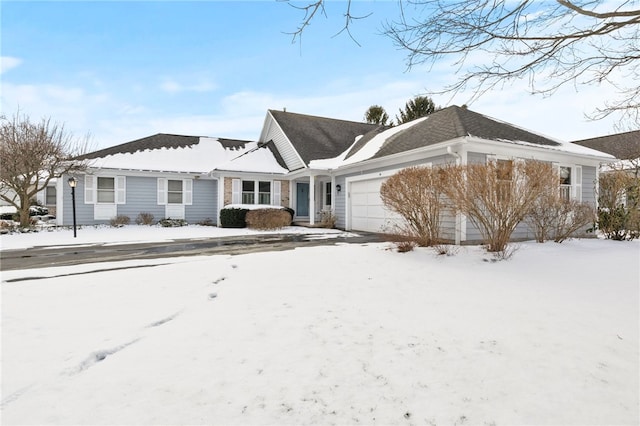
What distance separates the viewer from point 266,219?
552 inches

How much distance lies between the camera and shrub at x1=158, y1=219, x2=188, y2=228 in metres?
15.5

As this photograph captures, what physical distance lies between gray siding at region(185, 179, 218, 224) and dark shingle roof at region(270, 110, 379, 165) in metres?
5.23

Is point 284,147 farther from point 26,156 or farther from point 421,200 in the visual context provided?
point 421,200

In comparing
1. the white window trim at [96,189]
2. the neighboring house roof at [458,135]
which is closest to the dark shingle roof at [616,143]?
the neighboring house roof at [458,135]

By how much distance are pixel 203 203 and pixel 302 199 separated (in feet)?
17.9

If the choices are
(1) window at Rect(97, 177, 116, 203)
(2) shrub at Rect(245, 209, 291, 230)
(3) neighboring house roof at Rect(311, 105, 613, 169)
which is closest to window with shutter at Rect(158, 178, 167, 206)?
(1) window at Rect(97, 177, 116, 203)

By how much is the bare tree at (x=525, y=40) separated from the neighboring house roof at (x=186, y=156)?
13.1 meters

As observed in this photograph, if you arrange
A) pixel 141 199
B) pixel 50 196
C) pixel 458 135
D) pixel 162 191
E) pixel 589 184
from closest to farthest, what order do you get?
1. pixel 458 135
2. pixel 589 184
3. pixel 141 199
4. pixel 162 191
5. pixel 50 196

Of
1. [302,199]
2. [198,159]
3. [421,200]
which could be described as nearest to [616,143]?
[302,199]

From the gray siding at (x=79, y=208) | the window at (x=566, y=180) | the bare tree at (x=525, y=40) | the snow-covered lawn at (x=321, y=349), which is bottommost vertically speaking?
the snow-covered lawn at (x=321, y=349)

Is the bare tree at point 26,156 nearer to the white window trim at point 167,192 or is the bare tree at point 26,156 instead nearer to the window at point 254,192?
the white window trim at point 167,192

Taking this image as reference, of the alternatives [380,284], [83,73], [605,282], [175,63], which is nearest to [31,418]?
[380,284]

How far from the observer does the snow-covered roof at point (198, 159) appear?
631 inches

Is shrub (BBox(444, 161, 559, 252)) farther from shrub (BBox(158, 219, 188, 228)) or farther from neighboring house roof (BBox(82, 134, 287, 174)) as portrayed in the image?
shrub (BBox(158, 219, 188, 228))
